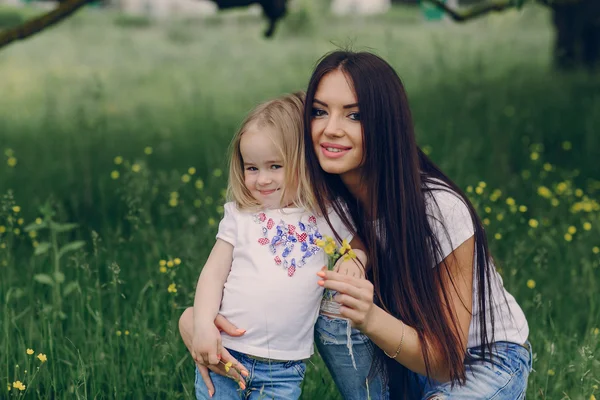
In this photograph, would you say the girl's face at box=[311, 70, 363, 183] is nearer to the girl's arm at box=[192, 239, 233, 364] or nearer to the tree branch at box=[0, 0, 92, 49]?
the girl's arm at box=[192, 239, 233, 364]

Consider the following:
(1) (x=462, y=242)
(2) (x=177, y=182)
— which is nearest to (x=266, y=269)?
(1) (x=462, y=242)

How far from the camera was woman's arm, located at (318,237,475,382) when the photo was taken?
7.30 feet

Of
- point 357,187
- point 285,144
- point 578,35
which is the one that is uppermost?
point 578,35

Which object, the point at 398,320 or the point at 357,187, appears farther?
the point at 357,187

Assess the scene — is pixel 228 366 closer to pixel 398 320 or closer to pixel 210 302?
pixel 210 302

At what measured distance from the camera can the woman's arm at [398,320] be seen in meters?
2.22

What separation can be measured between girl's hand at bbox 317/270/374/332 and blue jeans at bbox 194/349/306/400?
1.06 ft

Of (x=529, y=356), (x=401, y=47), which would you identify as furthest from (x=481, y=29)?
(x=529, y=356)

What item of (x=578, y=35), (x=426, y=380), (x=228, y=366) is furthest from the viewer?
(x=578, y=35)

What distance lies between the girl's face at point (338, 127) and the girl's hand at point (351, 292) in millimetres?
400

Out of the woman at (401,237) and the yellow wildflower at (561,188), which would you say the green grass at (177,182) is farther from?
the woman at (401,237)

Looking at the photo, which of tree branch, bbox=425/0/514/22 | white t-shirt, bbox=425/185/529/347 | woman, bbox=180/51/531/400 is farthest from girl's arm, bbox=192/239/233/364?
tree branch, bbox=425/0/514/22

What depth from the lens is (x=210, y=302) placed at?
2.47 metres

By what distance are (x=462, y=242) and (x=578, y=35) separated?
5684mm
